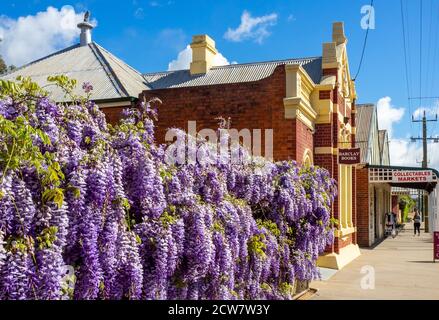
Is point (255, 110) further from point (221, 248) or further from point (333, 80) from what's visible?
point (221, 248)

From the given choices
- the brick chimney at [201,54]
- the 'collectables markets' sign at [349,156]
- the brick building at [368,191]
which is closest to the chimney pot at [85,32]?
the brick chimney at [201,54]

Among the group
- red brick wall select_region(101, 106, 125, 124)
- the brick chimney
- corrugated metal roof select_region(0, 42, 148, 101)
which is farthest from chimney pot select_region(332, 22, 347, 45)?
red brick wall select_region(101, 106, 125, 124)

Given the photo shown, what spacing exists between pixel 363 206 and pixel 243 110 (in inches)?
491

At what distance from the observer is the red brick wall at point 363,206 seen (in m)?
23.8

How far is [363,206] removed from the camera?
24.1 meters

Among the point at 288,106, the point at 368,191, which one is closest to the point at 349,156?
the point at 288,106

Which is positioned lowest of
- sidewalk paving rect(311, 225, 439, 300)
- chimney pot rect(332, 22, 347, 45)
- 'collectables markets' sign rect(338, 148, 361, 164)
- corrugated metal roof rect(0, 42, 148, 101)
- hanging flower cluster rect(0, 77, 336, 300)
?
sidewalk paving rect(311, 225, 439, 300)

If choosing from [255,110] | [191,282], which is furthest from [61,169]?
[255,110]

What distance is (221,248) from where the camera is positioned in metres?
5.75

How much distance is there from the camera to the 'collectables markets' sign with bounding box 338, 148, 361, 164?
1510 centimetres

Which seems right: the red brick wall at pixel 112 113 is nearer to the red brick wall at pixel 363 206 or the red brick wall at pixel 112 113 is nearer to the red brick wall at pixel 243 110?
the red brick wall at pixel 243 110

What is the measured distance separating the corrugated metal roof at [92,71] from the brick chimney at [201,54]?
204cm

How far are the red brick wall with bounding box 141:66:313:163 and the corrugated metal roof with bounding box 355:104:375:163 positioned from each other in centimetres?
1894

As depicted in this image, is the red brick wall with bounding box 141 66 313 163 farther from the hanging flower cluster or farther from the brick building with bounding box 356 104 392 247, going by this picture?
the brick building with bounding box 356 104 392 247
